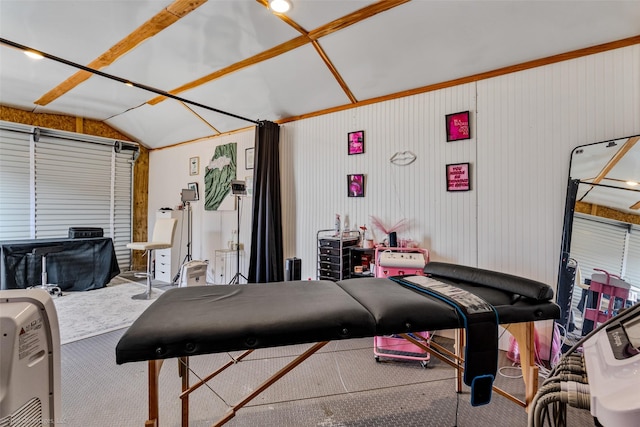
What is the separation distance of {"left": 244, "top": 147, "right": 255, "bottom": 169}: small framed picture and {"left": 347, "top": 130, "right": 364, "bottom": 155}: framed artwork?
5.29ft

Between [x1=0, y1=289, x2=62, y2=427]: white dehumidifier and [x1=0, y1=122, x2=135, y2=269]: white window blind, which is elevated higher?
[x1=0, y1=122, x2=135, y2=269]: white window blind

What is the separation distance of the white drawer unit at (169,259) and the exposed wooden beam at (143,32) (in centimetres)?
210

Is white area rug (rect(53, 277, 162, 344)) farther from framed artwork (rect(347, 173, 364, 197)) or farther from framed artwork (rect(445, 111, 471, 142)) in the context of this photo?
framed artwork (rect(445, 111, 471, 142))

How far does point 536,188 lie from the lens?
2.25 m

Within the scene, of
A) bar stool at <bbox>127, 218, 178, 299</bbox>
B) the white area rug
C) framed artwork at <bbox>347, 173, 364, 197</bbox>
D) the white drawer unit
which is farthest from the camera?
the white drawer unit

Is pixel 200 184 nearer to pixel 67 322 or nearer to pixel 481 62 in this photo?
pixel 67 322

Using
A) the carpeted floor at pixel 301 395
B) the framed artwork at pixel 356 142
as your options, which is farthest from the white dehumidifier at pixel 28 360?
the framed artwork at pixel 356 142

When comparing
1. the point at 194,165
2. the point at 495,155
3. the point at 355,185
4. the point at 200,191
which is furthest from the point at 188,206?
the point at 495,155

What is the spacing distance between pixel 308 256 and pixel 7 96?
4.72m

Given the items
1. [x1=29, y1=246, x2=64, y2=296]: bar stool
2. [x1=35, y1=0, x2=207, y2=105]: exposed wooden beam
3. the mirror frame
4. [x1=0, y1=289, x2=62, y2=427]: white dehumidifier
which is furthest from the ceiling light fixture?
[x1=29, y1=246, x2=64, y2=296]: bar stool

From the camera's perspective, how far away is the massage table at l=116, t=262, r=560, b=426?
93cm

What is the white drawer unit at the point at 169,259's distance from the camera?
4512 millimetres

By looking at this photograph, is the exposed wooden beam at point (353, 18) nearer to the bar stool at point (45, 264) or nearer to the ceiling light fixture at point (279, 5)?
the ceiling light fixture at point (279, 5)

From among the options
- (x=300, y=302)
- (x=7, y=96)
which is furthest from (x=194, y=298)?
(x=7, y=96)
